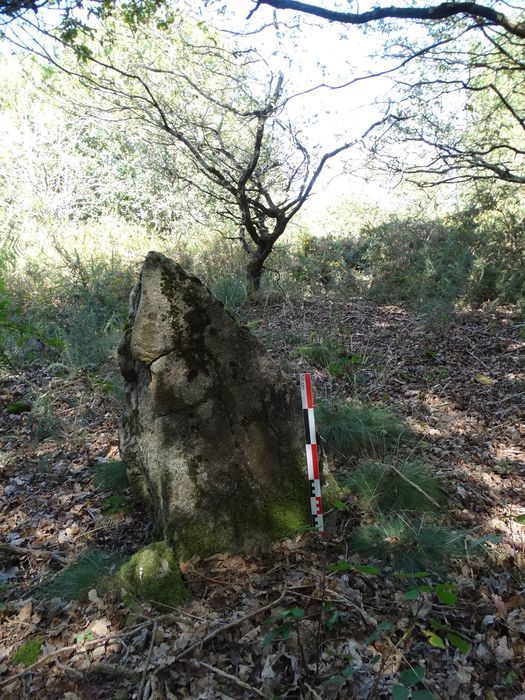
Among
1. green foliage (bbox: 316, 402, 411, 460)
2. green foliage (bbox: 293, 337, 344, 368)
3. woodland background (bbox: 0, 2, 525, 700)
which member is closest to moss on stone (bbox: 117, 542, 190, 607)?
woodland background (bbox: 0, 2, 525, 700)

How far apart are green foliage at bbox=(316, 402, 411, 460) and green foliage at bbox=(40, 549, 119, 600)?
2.30 m

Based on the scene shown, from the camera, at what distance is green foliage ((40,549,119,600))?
10.6ft

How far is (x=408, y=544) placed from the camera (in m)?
3.36

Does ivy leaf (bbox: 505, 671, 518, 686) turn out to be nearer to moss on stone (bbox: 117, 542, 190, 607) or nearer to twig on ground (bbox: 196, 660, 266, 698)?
twig on ground (bbox: 196, 660, 266, 698)

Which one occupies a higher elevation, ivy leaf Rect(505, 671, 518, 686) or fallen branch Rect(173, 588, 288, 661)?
fallen branch Rect(173, 588, 288, 661)

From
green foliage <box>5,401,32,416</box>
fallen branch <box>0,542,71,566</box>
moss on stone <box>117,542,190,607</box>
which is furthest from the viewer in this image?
green foliage <box>5,401,32,416</box>

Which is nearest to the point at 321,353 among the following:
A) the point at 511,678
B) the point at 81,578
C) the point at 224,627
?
the point at 81,578

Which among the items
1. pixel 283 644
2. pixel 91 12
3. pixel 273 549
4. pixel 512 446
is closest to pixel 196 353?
pixel 273 549

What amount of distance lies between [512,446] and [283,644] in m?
3.42

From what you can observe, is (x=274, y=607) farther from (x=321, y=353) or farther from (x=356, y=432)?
(x=321, y=353)

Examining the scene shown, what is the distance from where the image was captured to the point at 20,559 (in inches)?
148

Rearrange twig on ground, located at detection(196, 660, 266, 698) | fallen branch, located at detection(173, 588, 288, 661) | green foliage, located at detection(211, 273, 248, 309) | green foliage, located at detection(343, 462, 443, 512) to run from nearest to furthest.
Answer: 1. twig on ground, located at detection(196, 660, 266, 698)
2. fallen branch, located at detection(173, 588, 288, 661)
3. green foliage, located at detection(343, 462, 443, 512)
4. green foliage, located at detection(211, 273, 248, 309)

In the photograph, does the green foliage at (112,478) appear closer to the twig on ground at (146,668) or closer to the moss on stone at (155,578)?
the moss on stone at (155,578)

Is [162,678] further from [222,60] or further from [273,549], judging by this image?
[222,60]
